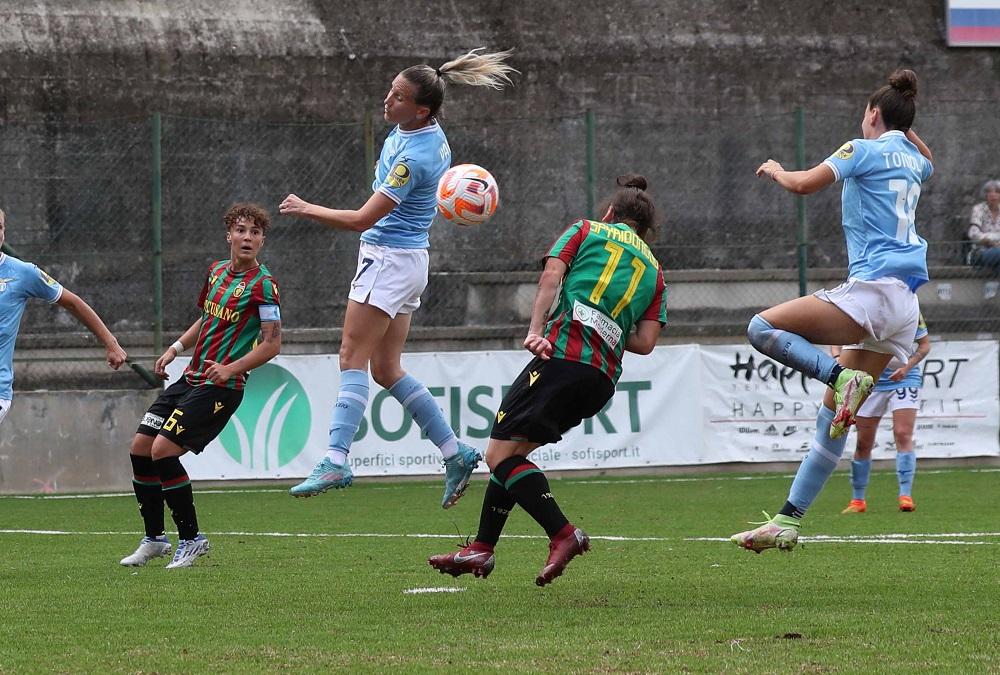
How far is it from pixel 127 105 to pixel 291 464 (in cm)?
597

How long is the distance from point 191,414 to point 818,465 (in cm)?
345

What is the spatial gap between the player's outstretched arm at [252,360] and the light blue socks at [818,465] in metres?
2.93

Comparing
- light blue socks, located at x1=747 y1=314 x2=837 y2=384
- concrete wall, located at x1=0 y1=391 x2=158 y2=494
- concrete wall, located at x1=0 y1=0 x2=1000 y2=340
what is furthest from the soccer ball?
concrete wall, located at x1=0 y1=0 x2=1000 y2=340

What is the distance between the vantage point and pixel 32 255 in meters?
16.5

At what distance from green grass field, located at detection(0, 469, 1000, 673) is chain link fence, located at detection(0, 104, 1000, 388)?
18.0ft

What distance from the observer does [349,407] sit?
26.2 feet

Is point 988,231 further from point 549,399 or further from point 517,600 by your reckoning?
point 517,600

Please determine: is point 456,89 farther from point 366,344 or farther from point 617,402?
point 366,344

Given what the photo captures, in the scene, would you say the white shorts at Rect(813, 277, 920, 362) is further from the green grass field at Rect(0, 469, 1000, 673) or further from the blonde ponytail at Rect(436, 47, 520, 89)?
the blonde ponytail at Rect(436, 47, 520, 89)

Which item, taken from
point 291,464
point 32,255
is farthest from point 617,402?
point 32,255

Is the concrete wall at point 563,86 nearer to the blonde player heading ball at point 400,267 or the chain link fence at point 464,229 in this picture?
the chain link fence at point 464,229

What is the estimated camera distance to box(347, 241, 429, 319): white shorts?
7.88 metres

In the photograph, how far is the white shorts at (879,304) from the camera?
22.6ft

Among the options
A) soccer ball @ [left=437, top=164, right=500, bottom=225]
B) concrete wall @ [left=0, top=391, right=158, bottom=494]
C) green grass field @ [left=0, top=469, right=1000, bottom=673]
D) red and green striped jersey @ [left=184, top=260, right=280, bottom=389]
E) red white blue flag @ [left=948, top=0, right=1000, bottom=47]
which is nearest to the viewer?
green grass field @ [left=0, top=469, right=1000, bottom=673]
